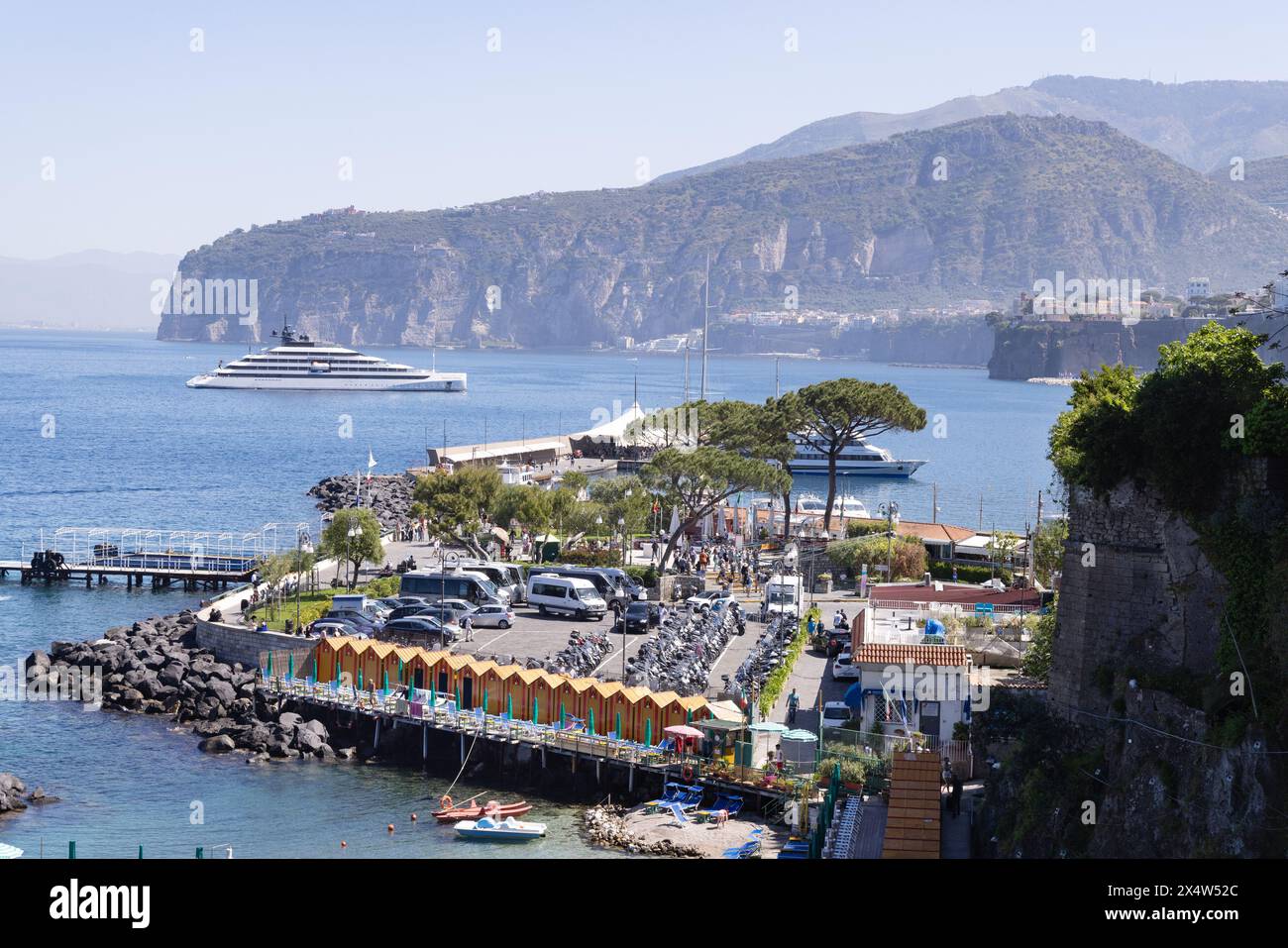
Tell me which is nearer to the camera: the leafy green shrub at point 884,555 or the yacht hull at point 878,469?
the leafy green shrub at point 884,555

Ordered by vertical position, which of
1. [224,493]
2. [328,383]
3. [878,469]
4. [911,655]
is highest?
[328,383]

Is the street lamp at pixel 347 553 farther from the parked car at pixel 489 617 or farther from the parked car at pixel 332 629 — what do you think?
the parked car at pixel 332 629

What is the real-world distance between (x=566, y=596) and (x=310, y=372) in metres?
112

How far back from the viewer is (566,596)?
103 feet

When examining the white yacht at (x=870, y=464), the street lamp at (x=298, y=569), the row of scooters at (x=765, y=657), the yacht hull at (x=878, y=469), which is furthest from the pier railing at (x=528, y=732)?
the yacht hull at (x=878, y=469)

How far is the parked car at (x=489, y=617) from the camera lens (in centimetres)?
2950

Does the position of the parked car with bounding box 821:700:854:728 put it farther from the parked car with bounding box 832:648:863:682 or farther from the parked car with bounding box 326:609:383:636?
the parked car with bounding box 326:609:383:636

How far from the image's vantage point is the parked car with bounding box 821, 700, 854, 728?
69.6 feet

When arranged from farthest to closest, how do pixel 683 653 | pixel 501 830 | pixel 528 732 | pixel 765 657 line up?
pixel 683 653
pixel 765 657
pixel 528 732
pixel 501 830

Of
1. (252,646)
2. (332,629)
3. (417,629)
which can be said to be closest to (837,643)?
(417,629)

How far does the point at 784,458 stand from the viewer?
147 feet

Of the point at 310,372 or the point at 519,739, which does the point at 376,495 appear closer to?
the point at 519,739

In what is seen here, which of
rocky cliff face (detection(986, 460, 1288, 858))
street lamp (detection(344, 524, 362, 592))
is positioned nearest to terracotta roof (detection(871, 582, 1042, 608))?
rocky cliff face (detection(986, 460, 1288, 858))

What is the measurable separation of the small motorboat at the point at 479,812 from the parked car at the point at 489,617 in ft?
30.0
